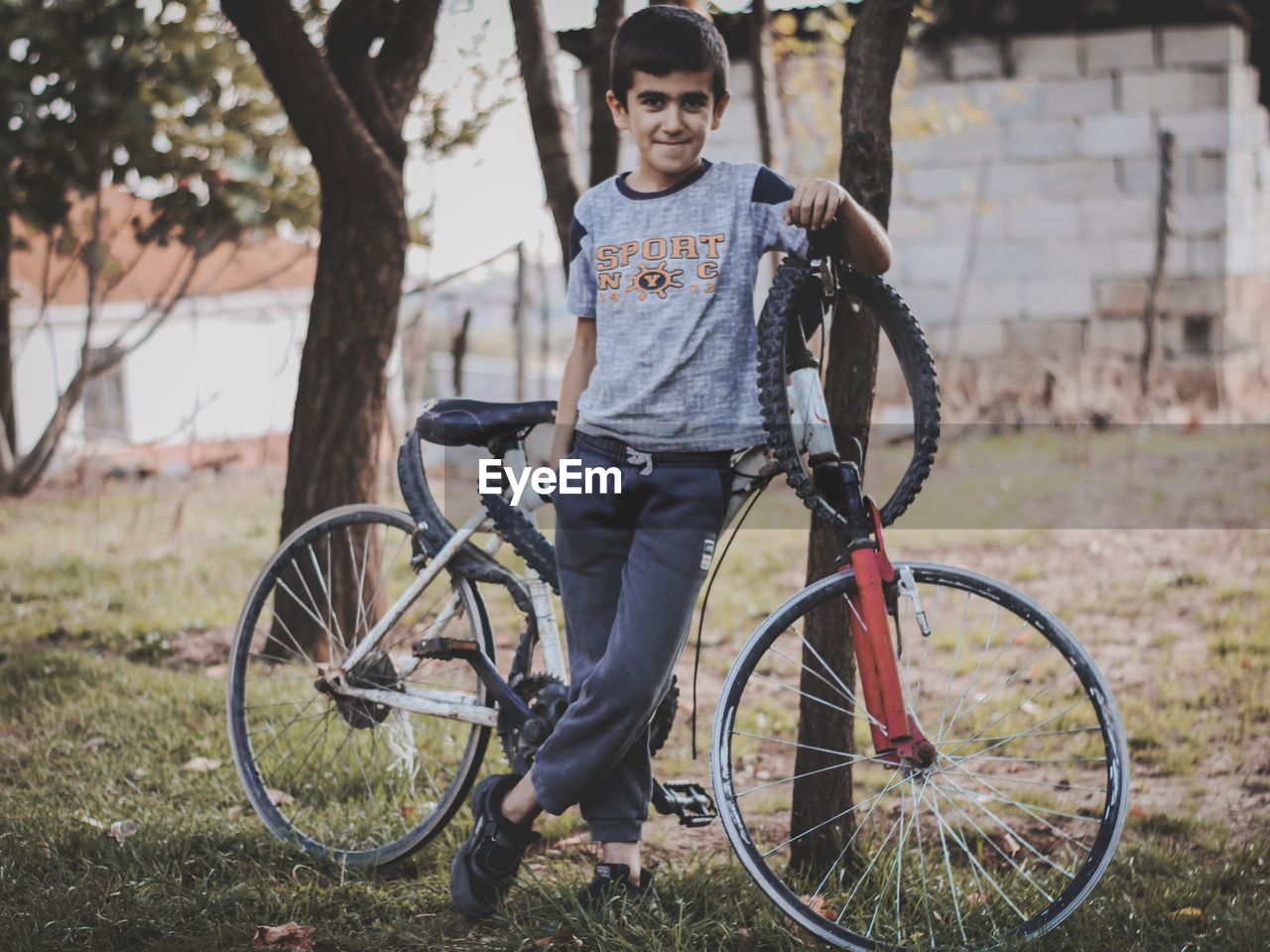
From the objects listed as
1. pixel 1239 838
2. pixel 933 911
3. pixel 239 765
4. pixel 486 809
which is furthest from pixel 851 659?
pixel 239 765

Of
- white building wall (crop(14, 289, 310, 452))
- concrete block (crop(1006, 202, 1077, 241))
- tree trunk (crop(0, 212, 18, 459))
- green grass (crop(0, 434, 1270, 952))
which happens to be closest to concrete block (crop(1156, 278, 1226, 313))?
concrete block (crop(1006, 202, 1077, 241))

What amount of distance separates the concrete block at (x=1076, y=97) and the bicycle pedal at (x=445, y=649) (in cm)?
839

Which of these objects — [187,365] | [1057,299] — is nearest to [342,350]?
[1057,299]

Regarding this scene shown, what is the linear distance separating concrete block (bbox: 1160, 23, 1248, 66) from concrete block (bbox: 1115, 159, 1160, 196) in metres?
0.73

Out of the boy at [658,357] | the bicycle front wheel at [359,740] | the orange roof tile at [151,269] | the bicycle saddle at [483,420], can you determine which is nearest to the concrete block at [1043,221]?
the bicycle front wheel at [359,740]

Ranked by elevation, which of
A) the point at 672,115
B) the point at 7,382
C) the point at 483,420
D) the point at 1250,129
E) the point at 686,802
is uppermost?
the point at 1250,129

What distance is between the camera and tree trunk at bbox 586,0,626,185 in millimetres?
4375

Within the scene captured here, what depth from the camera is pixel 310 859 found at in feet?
10.5

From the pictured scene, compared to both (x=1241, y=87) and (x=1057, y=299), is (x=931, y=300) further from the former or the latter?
(x=1241, y=87)

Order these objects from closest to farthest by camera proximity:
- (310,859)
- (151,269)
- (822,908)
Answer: (822,908)
(310,859)
(151,269)

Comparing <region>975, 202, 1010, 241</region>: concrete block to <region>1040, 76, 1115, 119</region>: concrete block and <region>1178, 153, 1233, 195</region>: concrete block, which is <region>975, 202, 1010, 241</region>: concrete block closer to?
<region>1040, 76, 1115, 119</region>: concrete block

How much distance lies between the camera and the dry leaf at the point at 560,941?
264cm

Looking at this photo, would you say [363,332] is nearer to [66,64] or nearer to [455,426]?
[455,426]

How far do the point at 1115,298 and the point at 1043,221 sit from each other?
80 centimetres
